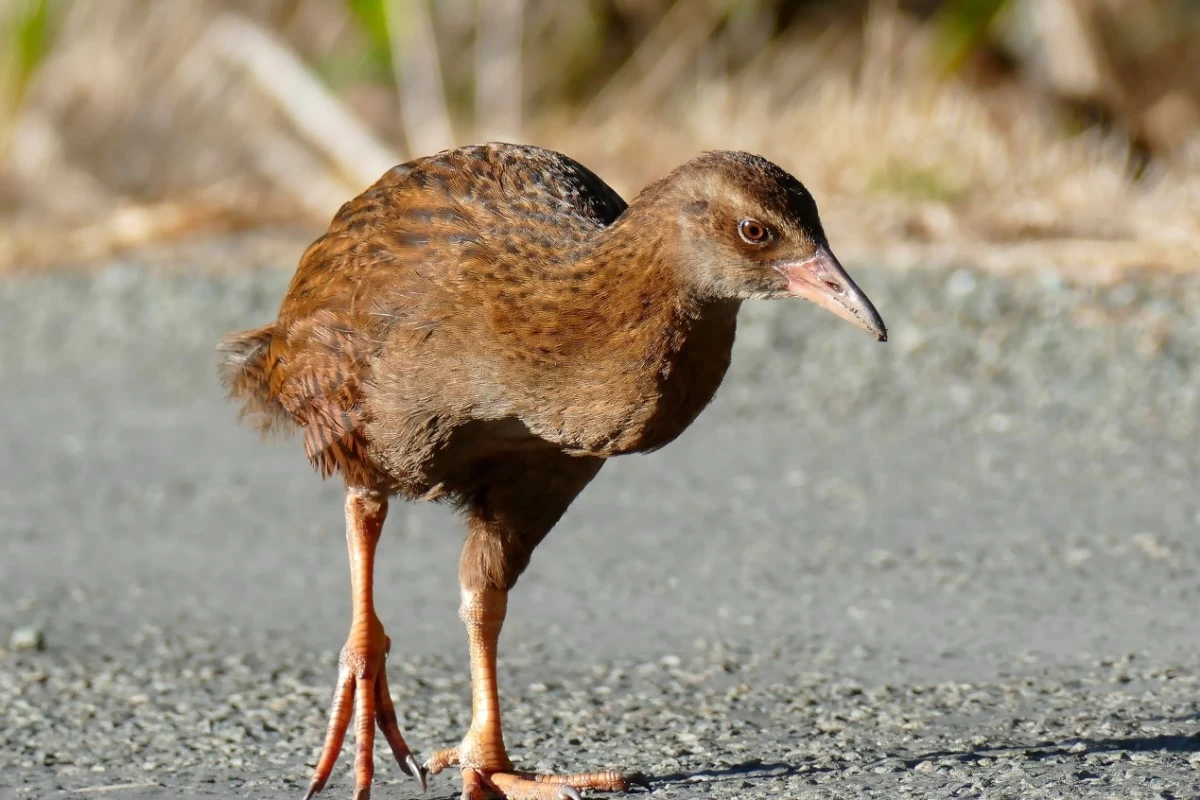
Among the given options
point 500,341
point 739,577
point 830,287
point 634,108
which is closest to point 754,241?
point 830,287

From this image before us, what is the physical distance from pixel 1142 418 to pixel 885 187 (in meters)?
3.41

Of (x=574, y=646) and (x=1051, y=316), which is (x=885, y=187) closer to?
(x=1051, y=316)

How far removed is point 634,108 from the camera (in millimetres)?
13891

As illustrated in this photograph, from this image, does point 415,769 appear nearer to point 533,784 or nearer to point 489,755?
point 489,755

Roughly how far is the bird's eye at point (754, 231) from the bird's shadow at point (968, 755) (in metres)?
1.41

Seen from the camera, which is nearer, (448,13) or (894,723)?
(894,723)

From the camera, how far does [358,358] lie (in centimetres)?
461

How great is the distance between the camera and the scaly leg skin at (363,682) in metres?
4.69

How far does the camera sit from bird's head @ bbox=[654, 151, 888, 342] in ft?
13.5

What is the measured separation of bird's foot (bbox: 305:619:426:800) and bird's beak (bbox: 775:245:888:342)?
1639mm

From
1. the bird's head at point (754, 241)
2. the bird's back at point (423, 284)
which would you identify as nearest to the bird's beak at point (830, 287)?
the bird's head at point (754, 241)

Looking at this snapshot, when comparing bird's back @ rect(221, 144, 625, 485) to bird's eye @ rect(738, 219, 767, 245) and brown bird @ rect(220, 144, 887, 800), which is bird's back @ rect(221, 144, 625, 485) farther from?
bird's eye @ rect(738, 219, 767, 245)

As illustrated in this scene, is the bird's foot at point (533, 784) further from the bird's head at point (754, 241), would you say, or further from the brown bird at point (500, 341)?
the bird's head at point (754, 241)

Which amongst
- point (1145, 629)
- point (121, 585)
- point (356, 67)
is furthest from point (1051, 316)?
point (356, 67)
